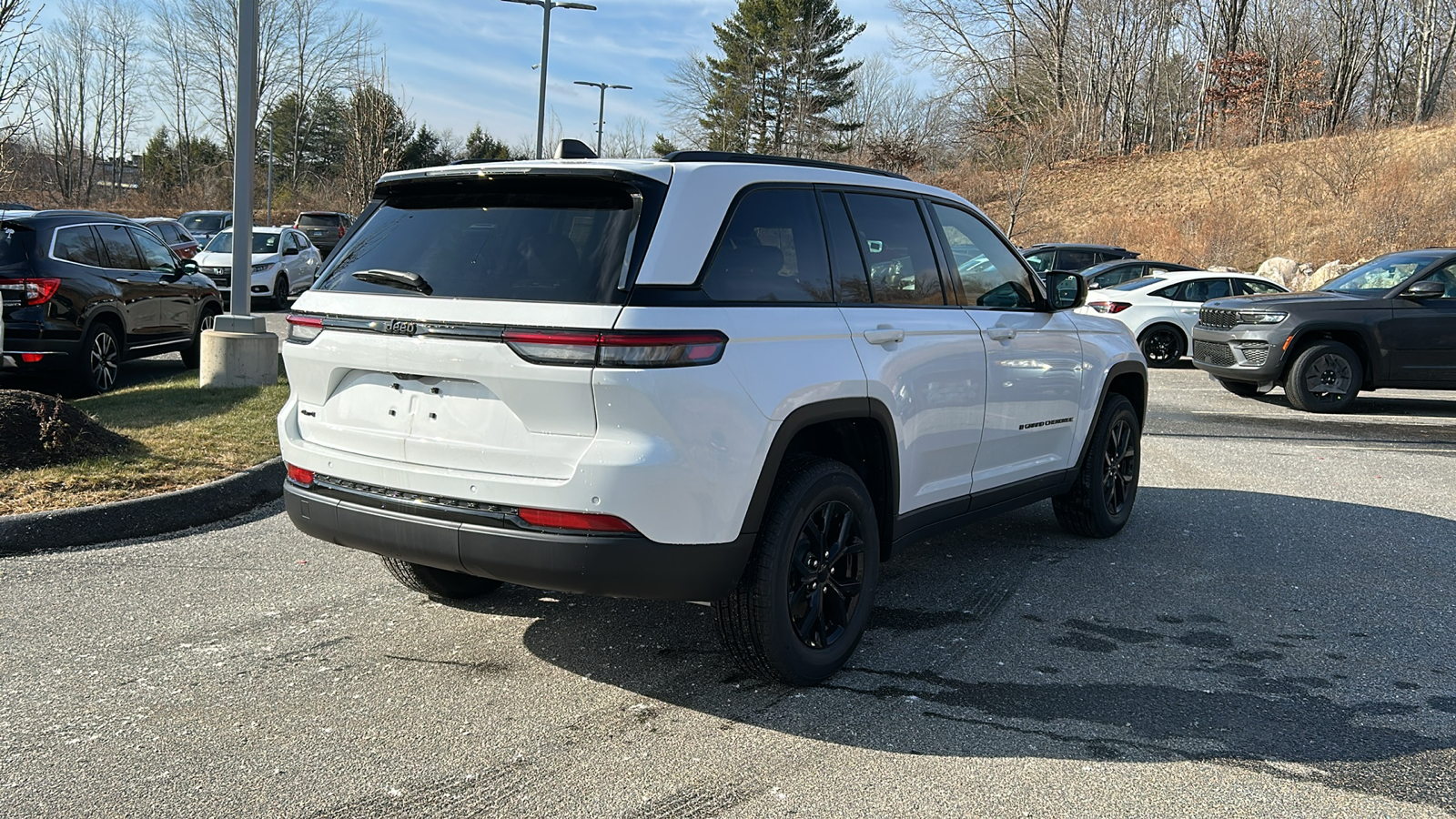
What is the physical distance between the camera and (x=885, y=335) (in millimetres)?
4375

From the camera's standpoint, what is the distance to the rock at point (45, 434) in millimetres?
6582

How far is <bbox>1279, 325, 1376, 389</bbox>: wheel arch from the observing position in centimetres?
1255

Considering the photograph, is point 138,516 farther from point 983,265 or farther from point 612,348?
point 983,265

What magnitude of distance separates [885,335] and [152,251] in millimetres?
9953

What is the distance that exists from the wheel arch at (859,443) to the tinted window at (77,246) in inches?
340

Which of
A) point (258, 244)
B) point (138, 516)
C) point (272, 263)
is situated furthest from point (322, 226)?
point (138, 516)

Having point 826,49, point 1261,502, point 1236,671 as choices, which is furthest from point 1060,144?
point 1236,671

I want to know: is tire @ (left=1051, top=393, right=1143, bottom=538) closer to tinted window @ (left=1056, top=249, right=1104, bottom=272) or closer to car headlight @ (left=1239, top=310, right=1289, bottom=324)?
car headlight @ (left=1239, top=310, right=1289, bottom=324)

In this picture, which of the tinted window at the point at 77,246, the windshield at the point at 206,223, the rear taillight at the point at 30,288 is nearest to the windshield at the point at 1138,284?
the tinted window at the point at 77,246

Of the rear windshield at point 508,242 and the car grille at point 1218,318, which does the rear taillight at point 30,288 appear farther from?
the car grille at point 1218,318

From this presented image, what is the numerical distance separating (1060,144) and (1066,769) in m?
49.2

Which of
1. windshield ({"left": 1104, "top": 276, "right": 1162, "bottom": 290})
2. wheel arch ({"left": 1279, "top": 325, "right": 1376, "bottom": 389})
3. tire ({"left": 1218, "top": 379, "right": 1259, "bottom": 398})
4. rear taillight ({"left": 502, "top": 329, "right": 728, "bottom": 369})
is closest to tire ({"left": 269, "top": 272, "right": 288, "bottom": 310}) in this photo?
windshield ({"left": 1104, "top": 276, "right": 1162, "bottom": 290})

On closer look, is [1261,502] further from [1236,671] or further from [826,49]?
[826,49]

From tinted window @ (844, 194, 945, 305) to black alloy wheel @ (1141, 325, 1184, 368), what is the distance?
13.5 metres
